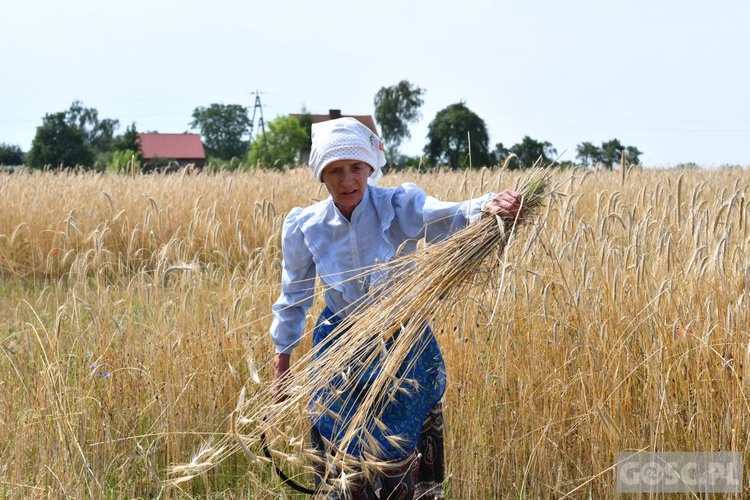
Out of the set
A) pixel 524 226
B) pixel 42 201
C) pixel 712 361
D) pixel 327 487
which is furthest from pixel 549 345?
pixel 42 201

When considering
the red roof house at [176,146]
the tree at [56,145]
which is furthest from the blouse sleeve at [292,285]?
the red roof house at [176,146]

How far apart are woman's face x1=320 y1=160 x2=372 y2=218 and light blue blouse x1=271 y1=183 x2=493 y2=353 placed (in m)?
0.03

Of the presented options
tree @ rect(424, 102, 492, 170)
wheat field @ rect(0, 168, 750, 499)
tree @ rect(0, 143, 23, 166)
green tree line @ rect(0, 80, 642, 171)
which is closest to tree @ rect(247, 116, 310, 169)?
green tree line @ rect(0, 80, 642, 171)

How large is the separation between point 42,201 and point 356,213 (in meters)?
5.79

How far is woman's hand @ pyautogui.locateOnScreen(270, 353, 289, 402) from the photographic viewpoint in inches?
82.6

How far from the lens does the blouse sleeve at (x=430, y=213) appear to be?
82.1 inches

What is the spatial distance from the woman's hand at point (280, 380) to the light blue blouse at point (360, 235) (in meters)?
0.04

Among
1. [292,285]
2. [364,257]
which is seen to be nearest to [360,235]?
[364,257]

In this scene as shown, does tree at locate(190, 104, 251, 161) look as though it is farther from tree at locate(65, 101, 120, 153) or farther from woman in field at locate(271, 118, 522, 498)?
woman in field at locate(271, 118, 522, 498)

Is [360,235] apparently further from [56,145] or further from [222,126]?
[222,126]

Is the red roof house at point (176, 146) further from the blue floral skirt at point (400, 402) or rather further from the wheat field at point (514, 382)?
the blue floral skirt at point (400, 402)

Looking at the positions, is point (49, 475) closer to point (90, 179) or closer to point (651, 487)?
point (651, 487)

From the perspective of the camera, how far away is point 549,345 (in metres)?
2.71

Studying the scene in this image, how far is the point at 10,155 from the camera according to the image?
57812 mm
